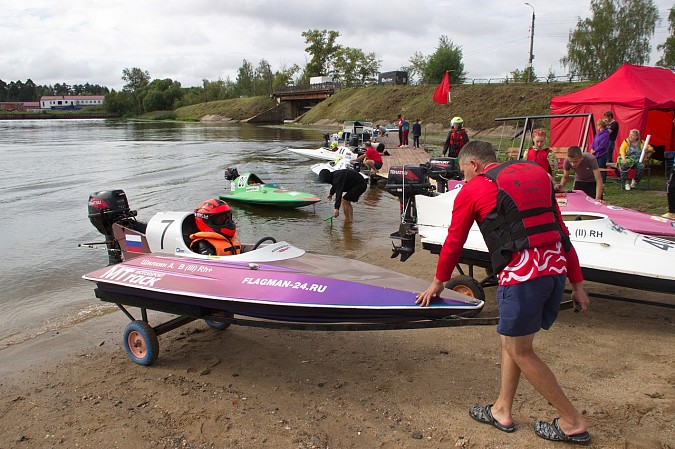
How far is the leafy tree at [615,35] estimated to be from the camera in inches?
1891

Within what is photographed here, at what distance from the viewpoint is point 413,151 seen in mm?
24062

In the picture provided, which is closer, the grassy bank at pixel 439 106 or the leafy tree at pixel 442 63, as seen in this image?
the grassy bank at pixel 439 106

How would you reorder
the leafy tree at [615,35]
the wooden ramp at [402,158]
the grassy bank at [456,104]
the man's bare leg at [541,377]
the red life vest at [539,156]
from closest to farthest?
the man's bare leg at [541,377] < the red life vest at [539,156] < the wooden ramp at [402,158] < the grassy bank at [456,104] < the leafy tree at [615,35]

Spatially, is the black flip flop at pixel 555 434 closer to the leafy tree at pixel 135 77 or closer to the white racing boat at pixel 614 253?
the white racing boat at pixel 614 253

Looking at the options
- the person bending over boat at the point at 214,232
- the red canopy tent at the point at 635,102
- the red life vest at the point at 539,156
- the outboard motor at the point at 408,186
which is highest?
the red canopy tent at the point at 635,102

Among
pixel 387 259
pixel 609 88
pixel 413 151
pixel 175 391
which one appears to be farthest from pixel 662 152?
pixel 175 391

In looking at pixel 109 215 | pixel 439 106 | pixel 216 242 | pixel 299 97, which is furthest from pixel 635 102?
pixel 299 97

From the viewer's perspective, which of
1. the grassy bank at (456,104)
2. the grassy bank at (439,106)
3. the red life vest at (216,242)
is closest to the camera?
the red life vest at (216,242)

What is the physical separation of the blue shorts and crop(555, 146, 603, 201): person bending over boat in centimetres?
483

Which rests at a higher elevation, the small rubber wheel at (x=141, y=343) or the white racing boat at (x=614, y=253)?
the white racing boat at (x=614, y=253)

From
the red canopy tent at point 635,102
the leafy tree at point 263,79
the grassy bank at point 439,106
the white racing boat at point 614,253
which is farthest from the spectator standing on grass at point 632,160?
the leafy tree at point 263,79

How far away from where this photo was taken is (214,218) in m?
5.32

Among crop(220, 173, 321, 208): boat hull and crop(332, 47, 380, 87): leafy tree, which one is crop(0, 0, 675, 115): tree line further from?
crop(220, 173, 321, 208): boat hull

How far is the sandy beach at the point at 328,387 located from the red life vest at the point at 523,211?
1.28 m
